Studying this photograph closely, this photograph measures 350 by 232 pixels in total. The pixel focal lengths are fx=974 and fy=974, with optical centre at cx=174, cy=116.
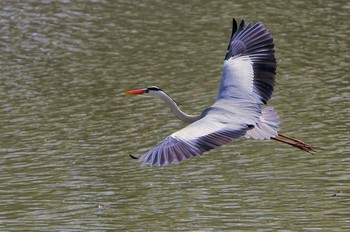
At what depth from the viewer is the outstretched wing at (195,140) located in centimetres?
795

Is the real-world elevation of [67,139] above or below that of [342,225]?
below

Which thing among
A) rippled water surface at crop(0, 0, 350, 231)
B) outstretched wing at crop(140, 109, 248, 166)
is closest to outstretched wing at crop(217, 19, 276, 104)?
outstretched wing at crop(140, 109, 248, 166)

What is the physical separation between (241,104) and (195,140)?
1.64 m

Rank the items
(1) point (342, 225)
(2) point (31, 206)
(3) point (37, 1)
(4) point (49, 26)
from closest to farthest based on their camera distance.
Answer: (1) point (342, 225) < (2) point (31, 206) < (4) point (49, 26) < (3) point (37, 1)

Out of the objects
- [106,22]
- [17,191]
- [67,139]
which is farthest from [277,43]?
[17,191]

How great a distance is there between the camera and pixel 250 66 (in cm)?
1043

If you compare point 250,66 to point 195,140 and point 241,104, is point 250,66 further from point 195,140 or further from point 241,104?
point 195,140

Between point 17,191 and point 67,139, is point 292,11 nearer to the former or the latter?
point 67,139

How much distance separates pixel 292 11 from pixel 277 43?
8.29 ft

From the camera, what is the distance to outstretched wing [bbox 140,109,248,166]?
313 inches

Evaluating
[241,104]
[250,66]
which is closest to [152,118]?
[250,66]

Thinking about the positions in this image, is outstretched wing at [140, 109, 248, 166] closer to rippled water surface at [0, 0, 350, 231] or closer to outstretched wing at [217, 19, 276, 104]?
outstretched wing at [217, 19, 276, 104]

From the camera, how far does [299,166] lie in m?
11.2

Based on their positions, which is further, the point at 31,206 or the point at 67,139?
the point at 67,139
